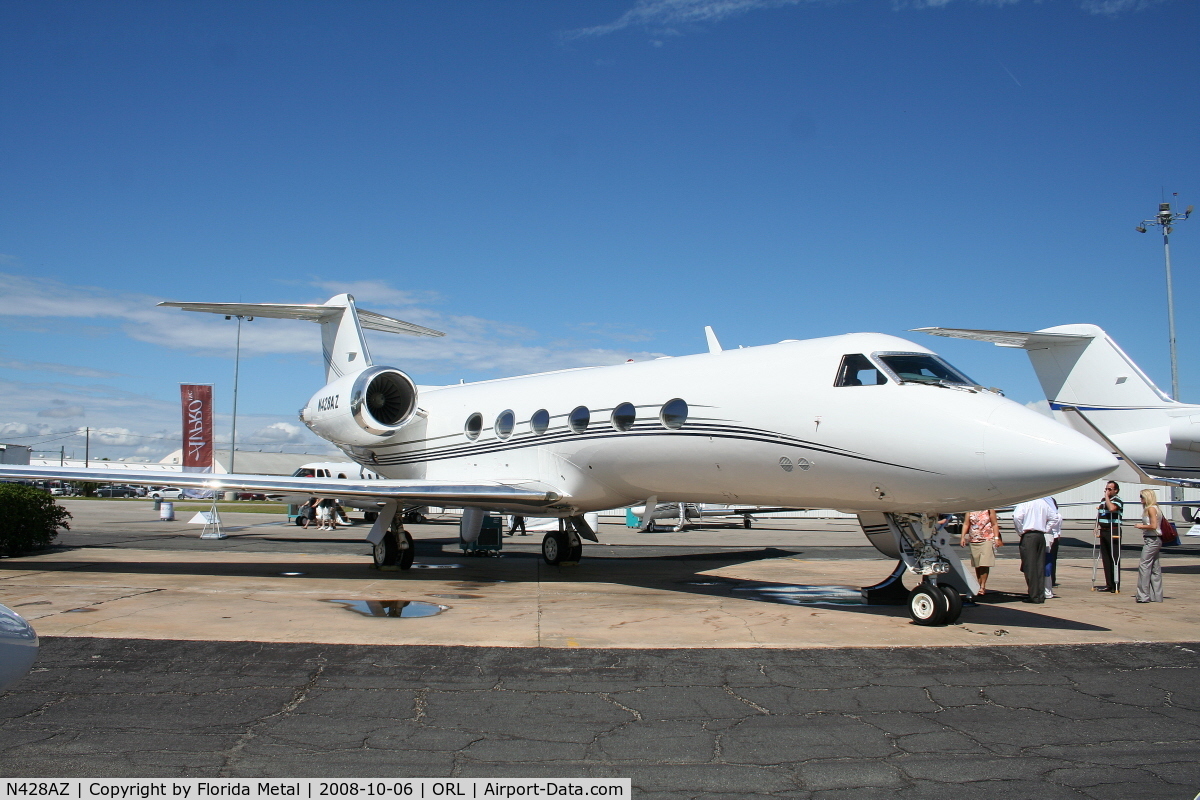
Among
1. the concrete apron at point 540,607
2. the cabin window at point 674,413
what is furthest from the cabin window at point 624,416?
the concrete apron at point 540,607

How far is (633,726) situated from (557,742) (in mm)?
563

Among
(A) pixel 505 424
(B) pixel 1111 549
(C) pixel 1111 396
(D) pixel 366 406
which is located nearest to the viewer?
(B) pixel 1111 549

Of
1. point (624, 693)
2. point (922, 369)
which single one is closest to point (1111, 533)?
point (922, 369)

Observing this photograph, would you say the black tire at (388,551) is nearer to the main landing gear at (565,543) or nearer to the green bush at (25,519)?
the main landing gear at (565,543)

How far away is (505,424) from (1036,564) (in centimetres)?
811

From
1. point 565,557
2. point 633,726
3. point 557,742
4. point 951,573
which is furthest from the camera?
point 565,557

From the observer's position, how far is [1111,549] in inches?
469

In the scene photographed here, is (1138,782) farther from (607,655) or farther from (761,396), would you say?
(761,396)

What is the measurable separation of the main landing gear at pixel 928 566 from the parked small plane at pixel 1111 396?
10.2 meters

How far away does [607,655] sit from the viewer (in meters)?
6.96

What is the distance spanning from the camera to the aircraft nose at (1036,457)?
7.59 metres

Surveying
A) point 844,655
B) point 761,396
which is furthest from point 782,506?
point 844,655

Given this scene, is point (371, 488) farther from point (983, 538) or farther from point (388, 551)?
point (983, 538)
